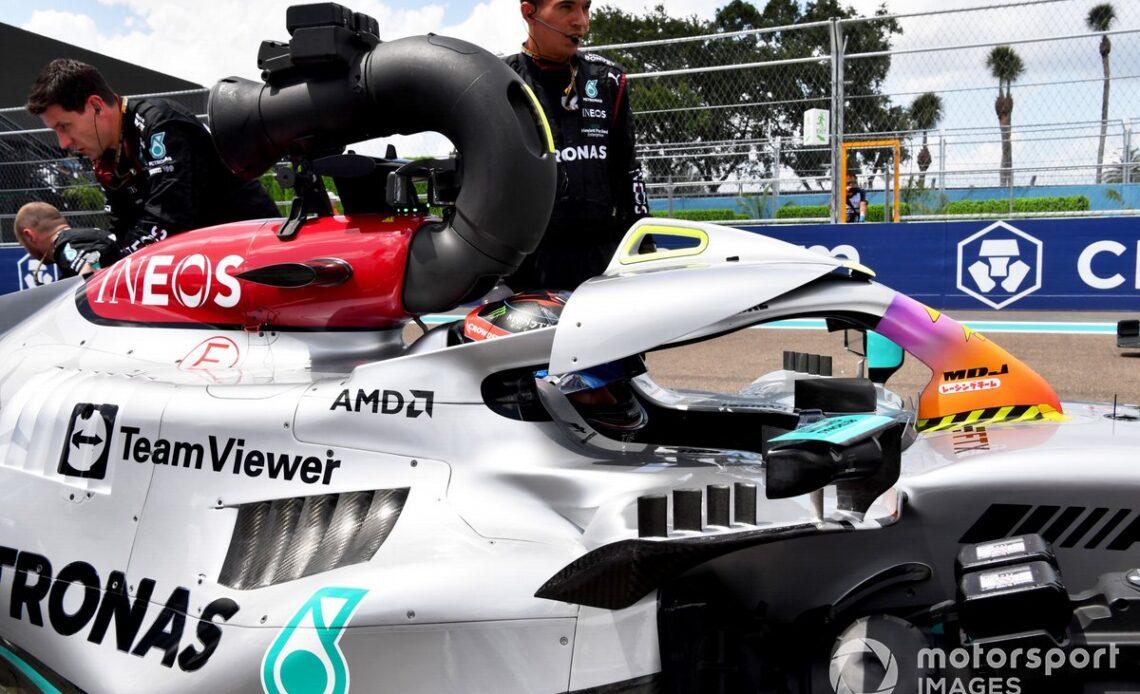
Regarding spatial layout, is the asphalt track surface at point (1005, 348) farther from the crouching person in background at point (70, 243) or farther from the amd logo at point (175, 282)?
the amd logo at point (175, 282)

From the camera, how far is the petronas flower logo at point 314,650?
6.24 ft

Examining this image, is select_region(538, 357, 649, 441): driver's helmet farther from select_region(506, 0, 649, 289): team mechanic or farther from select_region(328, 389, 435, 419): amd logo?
select_region(506, 0, 649, 289): team mechanic

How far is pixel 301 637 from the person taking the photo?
193 centimetres

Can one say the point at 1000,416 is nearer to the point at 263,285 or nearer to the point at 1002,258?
the point at 263,285

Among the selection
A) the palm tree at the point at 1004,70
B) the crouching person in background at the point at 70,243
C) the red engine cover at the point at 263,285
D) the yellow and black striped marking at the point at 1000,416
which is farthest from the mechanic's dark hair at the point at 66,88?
the palm tree at the point at 1004,70

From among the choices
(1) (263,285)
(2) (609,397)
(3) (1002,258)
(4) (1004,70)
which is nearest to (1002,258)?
(3) (1002,258)

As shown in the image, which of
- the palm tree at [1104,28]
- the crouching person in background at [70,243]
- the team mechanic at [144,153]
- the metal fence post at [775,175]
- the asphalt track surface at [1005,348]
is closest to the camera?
the team mechanic at [144,153]

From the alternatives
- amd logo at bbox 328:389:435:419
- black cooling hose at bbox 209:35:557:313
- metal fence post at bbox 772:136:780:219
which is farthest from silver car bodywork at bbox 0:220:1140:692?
metal fence post at bbox 772:136:780:219

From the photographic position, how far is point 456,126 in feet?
8.34

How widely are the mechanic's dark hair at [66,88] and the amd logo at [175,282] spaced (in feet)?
2.75

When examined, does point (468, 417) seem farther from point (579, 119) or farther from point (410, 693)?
point (579, 119)

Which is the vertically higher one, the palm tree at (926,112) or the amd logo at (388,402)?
the palm tree at (926,112)

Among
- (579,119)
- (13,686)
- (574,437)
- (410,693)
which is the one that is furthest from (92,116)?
(410,693)

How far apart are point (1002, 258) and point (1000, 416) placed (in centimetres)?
768
